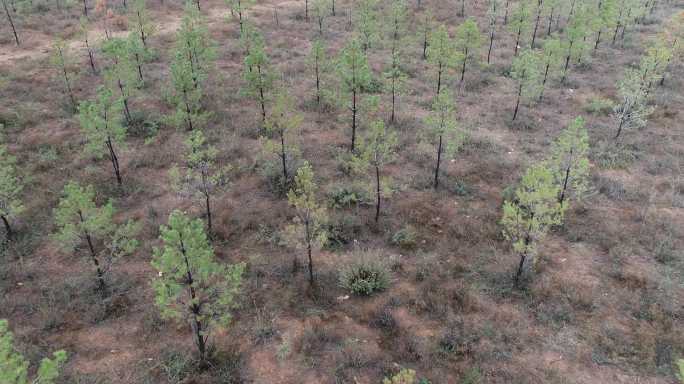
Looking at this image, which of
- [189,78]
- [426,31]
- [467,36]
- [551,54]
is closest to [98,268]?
[189,78]

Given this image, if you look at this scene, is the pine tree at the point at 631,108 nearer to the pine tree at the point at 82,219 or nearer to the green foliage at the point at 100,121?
the pine tree at the point at 82,219

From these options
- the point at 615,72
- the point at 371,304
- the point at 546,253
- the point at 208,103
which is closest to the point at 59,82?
the point at 208,103

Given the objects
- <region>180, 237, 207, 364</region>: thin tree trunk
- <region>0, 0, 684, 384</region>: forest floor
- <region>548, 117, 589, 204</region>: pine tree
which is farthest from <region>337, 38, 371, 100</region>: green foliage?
<region>180, 237, 207, 364</region>: thin tree trunk

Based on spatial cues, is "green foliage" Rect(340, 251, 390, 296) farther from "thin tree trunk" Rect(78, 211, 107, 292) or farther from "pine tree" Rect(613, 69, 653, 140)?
"pine tree" Rect(613, 69, 653, 140)

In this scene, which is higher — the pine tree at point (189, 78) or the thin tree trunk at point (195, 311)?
the pine tree at point (189, 78)

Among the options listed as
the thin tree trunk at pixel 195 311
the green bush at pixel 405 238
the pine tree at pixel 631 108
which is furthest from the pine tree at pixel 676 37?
the thin tree trunk at pixel 195 311
